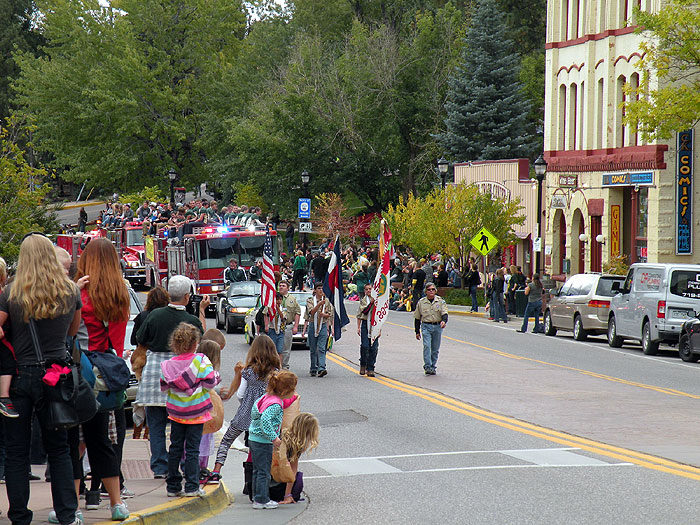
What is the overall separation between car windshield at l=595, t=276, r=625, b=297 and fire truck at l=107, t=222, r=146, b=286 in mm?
21001

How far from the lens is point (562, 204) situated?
47625 millimetres

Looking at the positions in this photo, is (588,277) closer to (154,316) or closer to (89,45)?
(154,316)

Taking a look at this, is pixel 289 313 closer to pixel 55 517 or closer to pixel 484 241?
pixel 55 517

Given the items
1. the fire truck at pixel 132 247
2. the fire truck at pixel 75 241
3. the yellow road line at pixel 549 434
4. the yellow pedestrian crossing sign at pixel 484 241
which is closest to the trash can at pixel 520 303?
the yellow pedestrian crossing sign at pixel 484 241

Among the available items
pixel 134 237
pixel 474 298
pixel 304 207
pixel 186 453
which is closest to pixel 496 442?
pixel 186 453

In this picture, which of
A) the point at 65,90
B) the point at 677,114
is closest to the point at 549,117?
the point at 677,114

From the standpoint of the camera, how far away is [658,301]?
26.0 metres

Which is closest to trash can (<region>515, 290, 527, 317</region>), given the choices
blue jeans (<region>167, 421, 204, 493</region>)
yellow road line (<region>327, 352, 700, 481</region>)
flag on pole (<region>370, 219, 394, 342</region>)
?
flag on pole (<region>370, 219, 394, 342</region>)

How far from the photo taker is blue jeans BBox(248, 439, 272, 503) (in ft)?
31.9

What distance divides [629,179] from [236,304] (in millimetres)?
18625

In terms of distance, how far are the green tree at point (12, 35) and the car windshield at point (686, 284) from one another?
67870 mm

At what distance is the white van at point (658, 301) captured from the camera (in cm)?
2575

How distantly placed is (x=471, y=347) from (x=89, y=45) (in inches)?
1901

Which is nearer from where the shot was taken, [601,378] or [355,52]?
[601,378]
